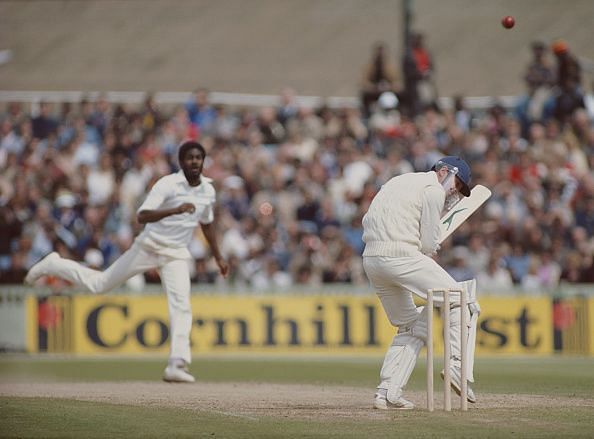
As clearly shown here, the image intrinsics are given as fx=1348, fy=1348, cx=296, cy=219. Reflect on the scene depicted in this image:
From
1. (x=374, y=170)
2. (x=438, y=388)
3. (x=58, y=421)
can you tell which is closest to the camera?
(x=58, y=421)

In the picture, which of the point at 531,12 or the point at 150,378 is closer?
the point at 150,378

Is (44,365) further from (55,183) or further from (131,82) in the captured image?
(131,82)

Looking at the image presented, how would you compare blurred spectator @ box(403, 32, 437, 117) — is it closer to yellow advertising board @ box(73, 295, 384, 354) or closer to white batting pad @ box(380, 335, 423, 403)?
yellow advertising board @ box(73, 295, 384, 354)

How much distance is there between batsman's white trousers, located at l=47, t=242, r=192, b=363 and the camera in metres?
14.5

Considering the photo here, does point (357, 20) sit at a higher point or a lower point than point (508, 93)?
higher

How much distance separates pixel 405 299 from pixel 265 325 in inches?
406

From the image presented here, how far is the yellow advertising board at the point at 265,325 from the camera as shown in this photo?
21.4 meters

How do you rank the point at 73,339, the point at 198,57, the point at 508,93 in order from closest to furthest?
the point at 73,339 < the point at 508,93 < the point at 198,57

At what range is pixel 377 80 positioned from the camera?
2544 cm

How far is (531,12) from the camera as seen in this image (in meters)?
36.7

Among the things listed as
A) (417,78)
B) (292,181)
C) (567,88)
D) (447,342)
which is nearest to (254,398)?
(447,342)

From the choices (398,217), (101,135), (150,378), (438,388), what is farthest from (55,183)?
(398,217)

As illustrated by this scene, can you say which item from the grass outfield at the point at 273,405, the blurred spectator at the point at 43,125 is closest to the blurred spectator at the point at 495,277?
the grass outfield at the point at 273,405

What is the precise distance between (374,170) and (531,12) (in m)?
14.6
